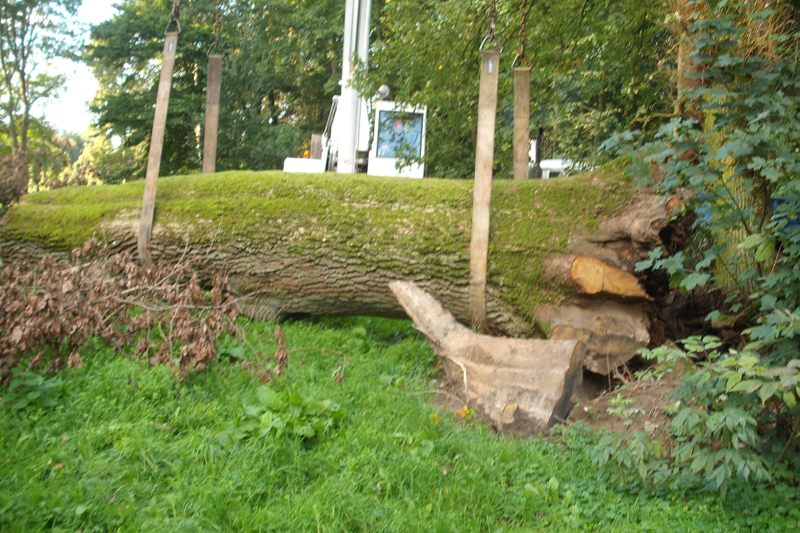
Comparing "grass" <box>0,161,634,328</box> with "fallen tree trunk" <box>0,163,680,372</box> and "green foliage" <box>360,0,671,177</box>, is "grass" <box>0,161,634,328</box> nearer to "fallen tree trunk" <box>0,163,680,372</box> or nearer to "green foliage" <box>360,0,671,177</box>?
"fallen tree trunk" <box>0,163,680,372</box>

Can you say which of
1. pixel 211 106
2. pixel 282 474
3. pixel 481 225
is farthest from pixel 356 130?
pixel 282 474

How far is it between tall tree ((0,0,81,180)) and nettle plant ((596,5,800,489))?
83.5ft

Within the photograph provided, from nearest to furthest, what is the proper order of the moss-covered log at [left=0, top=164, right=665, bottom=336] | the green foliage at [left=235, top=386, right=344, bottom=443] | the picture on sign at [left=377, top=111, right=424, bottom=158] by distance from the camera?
the green foliage at [left=235, top=386, right=344, bottom=443]
the moss-covered log at [left=0, top=164, right=665, bottom=336]
the picture on sign at [left=377, top=111, right=424, bottom=158]

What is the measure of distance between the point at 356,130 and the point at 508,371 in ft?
28.5

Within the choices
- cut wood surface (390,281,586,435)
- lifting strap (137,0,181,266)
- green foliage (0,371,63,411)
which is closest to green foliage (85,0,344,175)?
lifting strap (137,0,181,266)

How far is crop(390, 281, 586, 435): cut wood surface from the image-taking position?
5023 mm

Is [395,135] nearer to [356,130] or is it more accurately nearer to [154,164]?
[356,130]

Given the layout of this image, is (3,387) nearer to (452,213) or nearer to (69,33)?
(452,213)

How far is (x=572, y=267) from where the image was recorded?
5789 millimetres

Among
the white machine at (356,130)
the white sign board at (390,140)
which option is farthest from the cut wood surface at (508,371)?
the white sign board at (390,140)

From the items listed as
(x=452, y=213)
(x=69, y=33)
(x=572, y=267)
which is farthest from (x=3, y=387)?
(x=69, y=33)

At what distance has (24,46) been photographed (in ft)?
88.5

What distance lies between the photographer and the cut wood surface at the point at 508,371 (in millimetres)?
5023

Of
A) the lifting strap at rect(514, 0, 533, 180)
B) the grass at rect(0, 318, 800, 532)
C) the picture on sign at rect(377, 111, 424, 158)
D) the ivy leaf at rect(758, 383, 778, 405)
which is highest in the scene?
the picture on sign at rect(377, 111, 424, 158)
